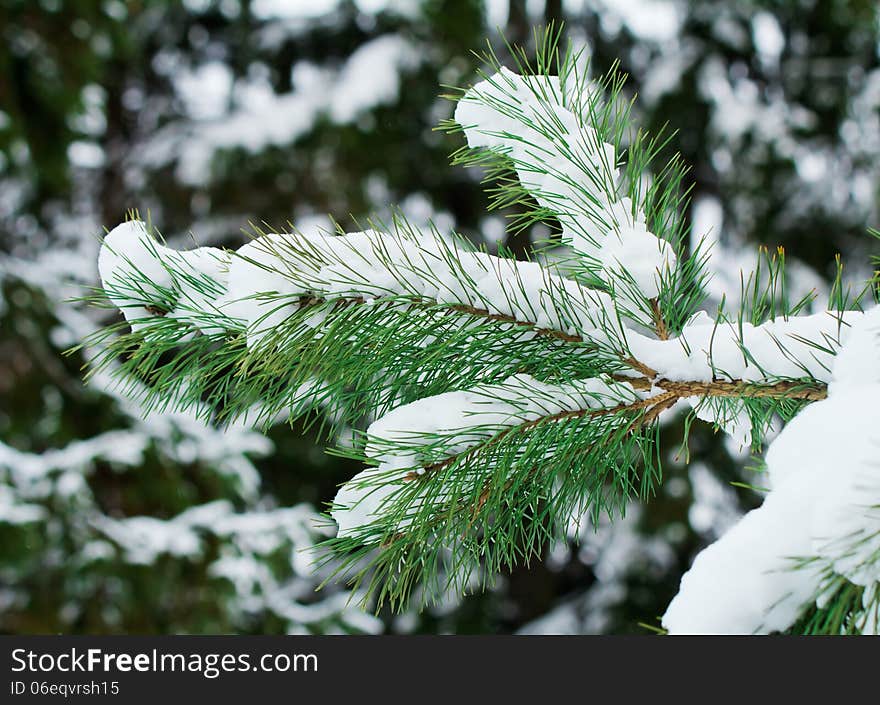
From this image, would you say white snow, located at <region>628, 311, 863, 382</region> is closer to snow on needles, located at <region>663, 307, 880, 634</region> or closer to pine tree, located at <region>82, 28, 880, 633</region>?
pine tree, located at <region>82, 28, 880, 633</region>

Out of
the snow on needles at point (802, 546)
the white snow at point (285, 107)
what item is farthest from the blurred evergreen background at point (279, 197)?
the snow on needles at point (802, 546)

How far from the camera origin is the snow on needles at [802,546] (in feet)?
1.17

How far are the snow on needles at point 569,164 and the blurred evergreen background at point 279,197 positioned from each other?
1.92 m

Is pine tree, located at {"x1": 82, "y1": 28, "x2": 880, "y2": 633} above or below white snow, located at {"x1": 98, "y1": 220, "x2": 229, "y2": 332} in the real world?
below

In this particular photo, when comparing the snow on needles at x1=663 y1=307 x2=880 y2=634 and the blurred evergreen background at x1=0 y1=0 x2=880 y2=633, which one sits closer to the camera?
the snow on needles at x1=663 y1=307 x2=880 y2=634

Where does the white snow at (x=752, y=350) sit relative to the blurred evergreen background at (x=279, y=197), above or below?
below

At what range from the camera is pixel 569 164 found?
2.10 ft

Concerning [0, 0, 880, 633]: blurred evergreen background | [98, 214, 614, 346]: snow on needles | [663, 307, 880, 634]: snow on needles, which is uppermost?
[0, 0, 880, 633]: blurred evergreen background

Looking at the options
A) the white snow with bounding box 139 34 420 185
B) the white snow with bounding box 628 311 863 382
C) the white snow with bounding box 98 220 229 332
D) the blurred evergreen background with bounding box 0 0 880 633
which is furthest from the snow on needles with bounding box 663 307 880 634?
the white snow with bounding box 139 34 420 185

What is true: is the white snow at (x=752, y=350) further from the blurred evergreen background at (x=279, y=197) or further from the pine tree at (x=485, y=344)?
the blurred evergreen background at (x=279, y=197)

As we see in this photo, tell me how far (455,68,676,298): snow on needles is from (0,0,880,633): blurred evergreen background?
1.92 meters

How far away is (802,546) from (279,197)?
12.1ft

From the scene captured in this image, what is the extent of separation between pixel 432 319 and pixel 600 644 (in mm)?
238

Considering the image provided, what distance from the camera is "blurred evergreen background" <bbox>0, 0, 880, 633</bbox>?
105 inches
